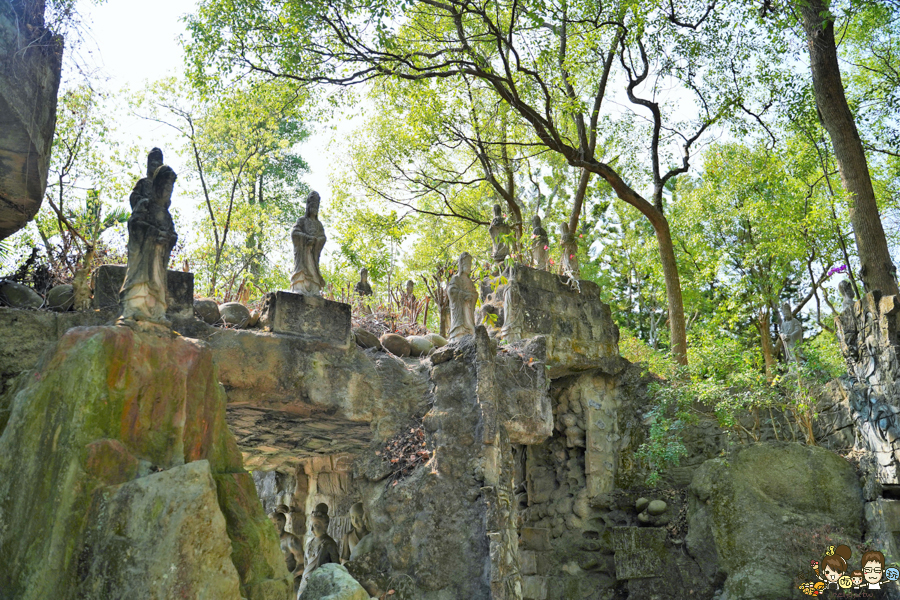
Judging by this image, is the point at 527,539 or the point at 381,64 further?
the point at 381,64

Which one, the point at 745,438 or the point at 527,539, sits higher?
the point at 745,438

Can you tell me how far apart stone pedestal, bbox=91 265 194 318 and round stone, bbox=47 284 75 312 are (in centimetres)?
26

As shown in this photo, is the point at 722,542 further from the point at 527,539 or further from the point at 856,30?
the point at 856,30

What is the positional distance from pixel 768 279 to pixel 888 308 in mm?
7371

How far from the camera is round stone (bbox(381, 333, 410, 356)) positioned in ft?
32.7

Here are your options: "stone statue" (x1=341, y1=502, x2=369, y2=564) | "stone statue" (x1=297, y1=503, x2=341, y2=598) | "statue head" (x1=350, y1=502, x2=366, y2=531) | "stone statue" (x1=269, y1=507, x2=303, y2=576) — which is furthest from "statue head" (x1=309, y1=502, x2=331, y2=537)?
"statue head" (x1=350, y1=502, x2=366, y2=531)

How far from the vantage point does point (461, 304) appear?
9.98m

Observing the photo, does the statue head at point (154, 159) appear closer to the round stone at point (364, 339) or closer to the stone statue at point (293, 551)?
the round stone at point (364, 339)

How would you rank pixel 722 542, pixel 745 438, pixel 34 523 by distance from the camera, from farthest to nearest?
1. pixel 745 438
2. pixel 722 542
3. pixel 34 523

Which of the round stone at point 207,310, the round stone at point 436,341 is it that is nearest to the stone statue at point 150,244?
the round stone at point 207,310

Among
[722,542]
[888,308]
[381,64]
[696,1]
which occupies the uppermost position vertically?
[696,1]

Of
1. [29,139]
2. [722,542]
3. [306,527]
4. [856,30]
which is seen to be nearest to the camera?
[29,139]

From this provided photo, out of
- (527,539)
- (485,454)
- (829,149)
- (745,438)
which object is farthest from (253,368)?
(829,149)

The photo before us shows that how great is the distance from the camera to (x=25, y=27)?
7.35 metres
